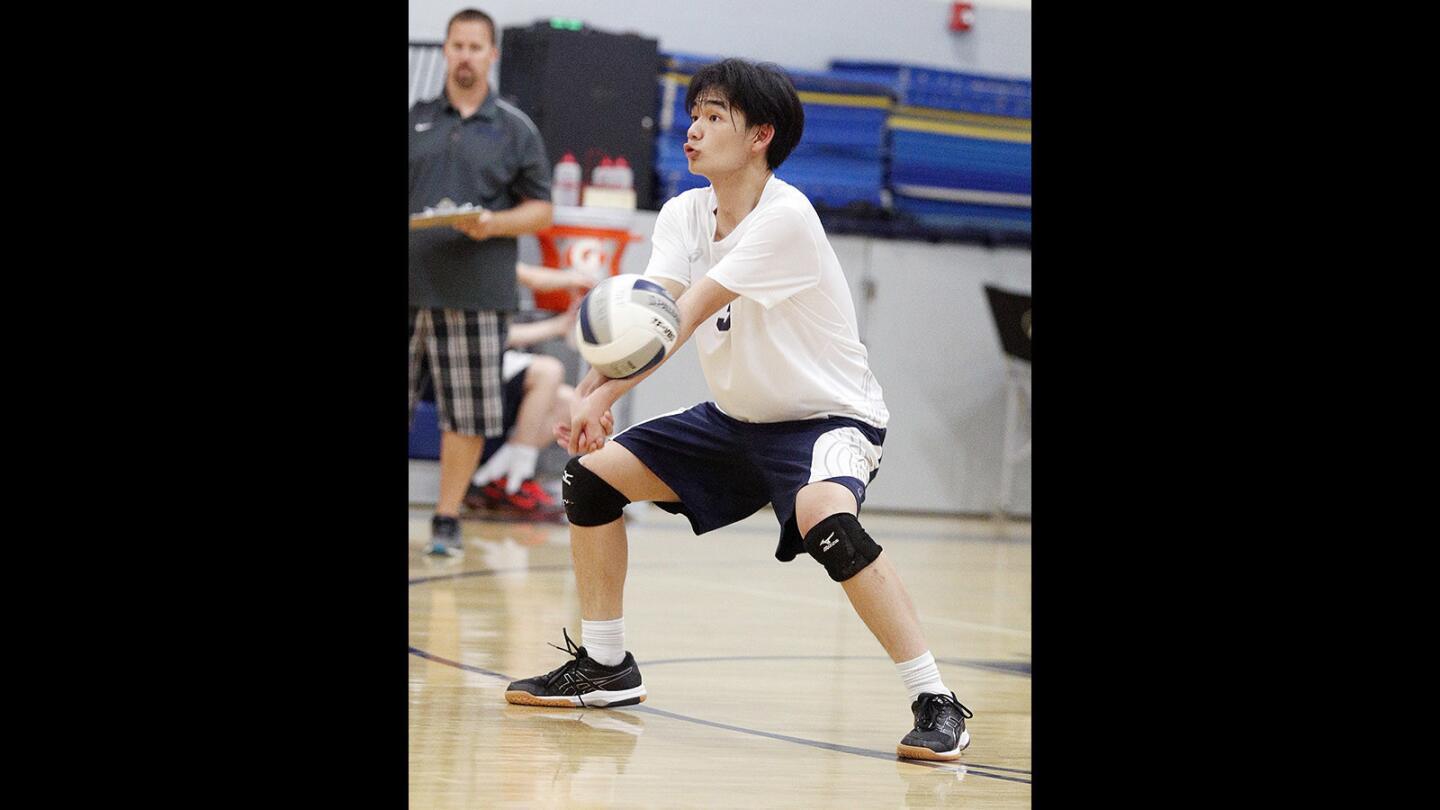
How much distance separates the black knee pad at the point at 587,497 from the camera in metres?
3.28

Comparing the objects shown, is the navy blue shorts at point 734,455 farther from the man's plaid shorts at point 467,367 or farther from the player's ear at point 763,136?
the man's plaid shorts at point 467,367

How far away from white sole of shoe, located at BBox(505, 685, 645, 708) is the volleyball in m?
0.76

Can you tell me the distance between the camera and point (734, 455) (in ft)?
10.7

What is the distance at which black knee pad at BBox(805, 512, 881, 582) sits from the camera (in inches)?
116

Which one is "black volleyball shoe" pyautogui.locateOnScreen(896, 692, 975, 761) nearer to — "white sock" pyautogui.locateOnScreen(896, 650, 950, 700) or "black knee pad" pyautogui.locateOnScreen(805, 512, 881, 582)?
"white sock" pyautogui.locateOnScreen(896, 650, 950, 700)

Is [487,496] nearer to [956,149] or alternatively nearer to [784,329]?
[956,149]

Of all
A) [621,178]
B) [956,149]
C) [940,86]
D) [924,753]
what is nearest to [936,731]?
[924,753]

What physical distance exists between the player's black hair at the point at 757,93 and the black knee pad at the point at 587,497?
78 centimetres

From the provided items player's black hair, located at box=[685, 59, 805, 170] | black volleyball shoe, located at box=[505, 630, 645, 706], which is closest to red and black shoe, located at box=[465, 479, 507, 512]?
black volleyball shoe, located at box=[505, 630, 645, 706]

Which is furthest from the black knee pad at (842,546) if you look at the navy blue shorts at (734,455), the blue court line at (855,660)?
the blue court line at (855,660)

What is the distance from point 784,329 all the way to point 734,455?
286 millimetres
